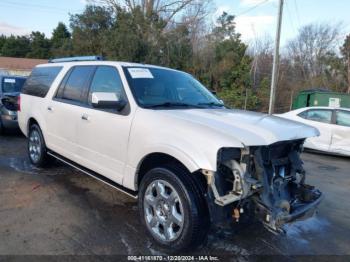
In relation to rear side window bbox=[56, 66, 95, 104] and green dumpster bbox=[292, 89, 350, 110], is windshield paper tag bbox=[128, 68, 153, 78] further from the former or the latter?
green dumpster bbox=[292, 89, 350, 110]

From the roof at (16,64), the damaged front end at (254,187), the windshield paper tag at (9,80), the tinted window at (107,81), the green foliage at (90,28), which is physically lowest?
the damaged front end at (254,187)

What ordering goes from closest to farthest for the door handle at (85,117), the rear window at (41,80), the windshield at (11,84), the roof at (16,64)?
the door handle at (85,117), the rear window at (41,80), the windshield at (11,84), the roof at (16,64)

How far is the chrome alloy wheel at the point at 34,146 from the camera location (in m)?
6.06

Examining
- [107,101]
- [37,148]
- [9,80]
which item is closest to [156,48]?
[9,80]

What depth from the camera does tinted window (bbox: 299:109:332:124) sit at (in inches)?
393

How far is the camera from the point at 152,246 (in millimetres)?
3635

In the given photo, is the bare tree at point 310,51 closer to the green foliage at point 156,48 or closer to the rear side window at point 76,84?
the green foliage at point 156,48

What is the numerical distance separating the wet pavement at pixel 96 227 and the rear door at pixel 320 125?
411 centimetres

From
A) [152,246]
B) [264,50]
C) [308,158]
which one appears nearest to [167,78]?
[152,246]

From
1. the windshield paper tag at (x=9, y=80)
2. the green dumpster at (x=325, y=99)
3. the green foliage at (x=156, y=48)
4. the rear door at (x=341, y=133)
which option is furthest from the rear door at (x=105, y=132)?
the green foliage at (x=156, y=48)

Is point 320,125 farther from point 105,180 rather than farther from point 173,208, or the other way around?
point 173,208

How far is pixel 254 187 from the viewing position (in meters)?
3.14

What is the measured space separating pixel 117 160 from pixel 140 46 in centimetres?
2119

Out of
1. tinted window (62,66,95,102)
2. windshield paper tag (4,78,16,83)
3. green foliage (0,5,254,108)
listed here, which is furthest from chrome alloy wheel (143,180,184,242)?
green foliage (0,5,254,108)
